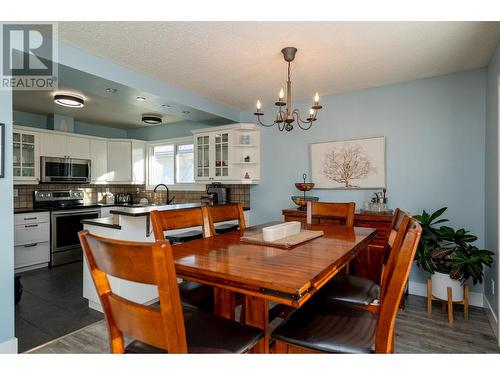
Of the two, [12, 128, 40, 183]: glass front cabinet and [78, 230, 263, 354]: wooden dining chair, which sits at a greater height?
[12, 128, 40, 183]: glass front cabinet

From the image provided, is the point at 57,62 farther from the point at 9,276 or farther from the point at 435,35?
the point at 435,35

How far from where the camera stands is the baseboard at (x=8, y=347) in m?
1.85

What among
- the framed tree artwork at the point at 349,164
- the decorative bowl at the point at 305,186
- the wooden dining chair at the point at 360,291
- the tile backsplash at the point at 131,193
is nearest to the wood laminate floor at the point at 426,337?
the wooden dining chair at the point at 360,291

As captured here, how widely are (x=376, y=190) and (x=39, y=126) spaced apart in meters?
5.37

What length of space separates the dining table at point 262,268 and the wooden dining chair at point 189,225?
159 mm

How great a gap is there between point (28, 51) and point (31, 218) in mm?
2778

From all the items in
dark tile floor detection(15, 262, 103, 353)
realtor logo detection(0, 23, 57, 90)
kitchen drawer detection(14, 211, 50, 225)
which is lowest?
dark tile floor detection(15, 262, 103, 353)

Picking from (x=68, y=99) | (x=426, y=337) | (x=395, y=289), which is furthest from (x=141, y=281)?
(x=68, y=99)

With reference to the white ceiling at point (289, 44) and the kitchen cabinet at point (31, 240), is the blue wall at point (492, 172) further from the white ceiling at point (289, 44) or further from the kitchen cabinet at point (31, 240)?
the kitchen cabinet at point (31, 240)

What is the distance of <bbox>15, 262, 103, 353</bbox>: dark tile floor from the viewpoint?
2264 mm

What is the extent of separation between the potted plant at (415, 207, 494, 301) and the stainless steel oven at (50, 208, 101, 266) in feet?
15.3

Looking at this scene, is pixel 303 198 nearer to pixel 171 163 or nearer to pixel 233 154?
pixel 233 154

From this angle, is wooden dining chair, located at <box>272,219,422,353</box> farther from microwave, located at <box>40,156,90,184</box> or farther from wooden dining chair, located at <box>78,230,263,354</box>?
microwave, located at <box>40,156,90,184</box>

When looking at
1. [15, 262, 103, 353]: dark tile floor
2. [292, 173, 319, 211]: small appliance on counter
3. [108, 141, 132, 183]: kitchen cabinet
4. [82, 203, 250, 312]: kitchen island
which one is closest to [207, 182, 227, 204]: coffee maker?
[292, 173, 319, 211]: small appliance on counter
